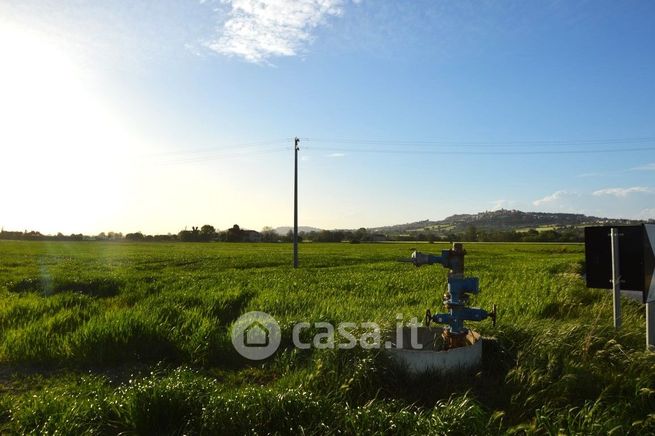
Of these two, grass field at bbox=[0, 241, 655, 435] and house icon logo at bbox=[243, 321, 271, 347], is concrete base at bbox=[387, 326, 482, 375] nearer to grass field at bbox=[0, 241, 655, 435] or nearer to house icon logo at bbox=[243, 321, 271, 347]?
grass field at bbox=[0, 241, 655, 435]

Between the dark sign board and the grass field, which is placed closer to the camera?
the grass field

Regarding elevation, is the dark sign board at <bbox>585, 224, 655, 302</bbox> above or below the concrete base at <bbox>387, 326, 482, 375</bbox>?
above

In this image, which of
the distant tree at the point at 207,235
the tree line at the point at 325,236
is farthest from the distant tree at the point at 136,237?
the distant tree at the point at 207,235

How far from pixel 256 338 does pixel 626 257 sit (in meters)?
5.35

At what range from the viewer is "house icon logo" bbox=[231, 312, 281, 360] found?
22.6 ft

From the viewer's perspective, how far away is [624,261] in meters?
6.04

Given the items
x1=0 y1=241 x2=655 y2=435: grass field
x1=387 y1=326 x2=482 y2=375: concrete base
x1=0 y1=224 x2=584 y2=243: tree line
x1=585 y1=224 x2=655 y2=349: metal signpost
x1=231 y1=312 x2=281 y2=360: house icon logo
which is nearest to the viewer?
x1=0 y1=241 x2=655 y2=435: grass field

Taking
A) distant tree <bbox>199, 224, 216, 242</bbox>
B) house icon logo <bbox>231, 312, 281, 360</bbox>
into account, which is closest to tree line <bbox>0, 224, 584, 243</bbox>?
distant tree <bbox>199, 224, 216, 242</bbox>

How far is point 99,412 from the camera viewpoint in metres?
4.61

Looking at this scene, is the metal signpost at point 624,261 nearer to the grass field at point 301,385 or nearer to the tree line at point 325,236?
the grass field at point 301,385

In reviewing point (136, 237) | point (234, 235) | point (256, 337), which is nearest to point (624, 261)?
point (256, 337)

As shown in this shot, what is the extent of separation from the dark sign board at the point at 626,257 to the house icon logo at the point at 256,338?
4686 mm

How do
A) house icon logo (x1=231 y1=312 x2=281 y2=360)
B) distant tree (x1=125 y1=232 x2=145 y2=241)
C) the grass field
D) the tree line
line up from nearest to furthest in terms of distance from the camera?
1. the grass field
2. house icon logo (x1=231 y1=312 x2=281 y2=360)
3. the tree line
4. distant tree (x1=125 y1=232 x2=145 y2=241)

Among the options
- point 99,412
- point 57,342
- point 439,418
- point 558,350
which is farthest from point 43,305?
point 558,350
